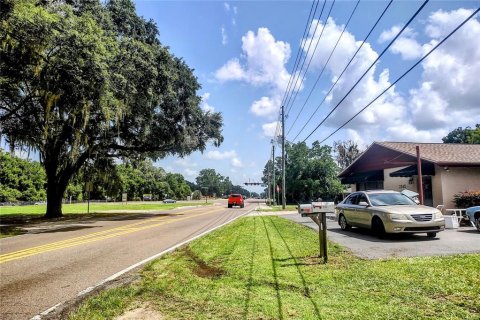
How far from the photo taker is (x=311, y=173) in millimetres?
62062

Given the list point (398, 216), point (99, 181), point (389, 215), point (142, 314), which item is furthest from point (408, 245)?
point (99, 181)

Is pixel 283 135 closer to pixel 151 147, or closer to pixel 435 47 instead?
pixel 151 147

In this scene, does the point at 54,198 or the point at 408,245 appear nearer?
the point at 408,245

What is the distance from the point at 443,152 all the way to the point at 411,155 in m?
2.59

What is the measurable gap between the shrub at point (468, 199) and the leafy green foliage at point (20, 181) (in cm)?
8054

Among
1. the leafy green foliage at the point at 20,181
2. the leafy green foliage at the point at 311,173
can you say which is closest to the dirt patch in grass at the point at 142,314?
the leafy green foliage at the point at 311,173

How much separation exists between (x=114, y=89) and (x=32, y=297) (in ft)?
45.5

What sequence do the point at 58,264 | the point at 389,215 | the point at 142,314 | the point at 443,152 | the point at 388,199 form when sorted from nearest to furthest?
the point at 142,314 < the point at 58,264 < the point at 389,215 < the point at 388,199 < the point at 443,152

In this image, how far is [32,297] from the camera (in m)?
6.15

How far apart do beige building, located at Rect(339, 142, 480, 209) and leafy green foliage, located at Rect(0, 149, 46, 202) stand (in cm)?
7387

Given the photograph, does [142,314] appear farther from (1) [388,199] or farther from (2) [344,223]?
(2) [344,223]

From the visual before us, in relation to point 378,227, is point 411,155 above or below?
above

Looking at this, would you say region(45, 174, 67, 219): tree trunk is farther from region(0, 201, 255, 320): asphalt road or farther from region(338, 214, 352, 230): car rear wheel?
region(338, 214, 352, 230): car rear wheel

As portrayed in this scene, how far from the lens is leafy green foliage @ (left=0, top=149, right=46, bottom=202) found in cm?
7831
